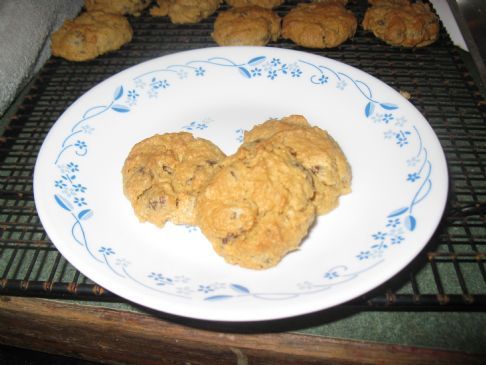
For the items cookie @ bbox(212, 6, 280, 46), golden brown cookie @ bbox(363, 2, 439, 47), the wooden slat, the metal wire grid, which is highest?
golden brown cookie @ bbox(363, 2, 439, 47)

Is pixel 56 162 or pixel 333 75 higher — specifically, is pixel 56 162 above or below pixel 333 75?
below

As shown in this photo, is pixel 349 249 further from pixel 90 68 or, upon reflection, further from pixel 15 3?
pixel 15 3

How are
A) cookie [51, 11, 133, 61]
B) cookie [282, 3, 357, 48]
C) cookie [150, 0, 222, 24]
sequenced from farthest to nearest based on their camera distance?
cookie [150, 0, 222, 24] < cookie [51, 11, 133, 61] < cookie [282, 3, 357, 48]

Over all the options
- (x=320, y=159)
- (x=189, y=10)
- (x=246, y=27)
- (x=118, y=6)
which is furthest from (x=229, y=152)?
(x=118, y=6)

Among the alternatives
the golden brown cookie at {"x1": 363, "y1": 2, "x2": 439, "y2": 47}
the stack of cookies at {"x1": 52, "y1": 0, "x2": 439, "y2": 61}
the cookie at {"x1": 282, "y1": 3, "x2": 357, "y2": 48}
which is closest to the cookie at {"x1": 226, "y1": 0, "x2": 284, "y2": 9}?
the stack of cookies at {"x1": 52, "y1": 0, "x2": 439, "y2": 61}

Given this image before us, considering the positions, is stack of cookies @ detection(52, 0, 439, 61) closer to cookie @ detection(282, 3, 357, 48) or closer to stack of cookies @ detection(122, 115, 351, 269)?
cookie @ detection(282, 3, 357, 48)

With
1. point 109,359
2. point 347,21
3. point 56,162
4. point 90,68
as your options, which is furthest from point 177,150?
point 347,21
